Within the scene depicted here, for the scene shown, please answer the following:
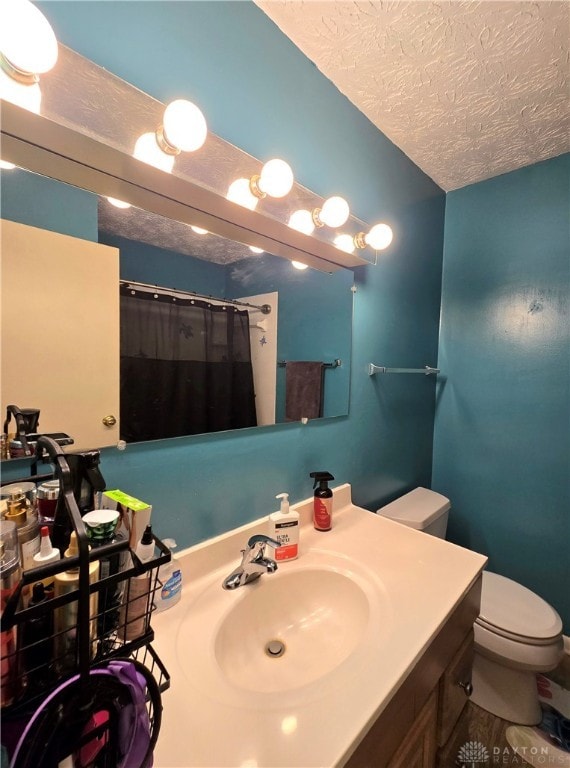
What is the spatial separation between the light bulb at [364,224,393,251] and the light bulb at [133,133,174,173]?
711 mm

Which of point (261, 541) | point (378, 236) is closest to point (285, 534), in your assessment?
point (261, 541)

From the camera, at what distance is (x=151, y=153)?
66 centimetres

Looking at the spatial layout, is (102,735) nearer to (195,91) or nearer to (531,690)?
(195,91)

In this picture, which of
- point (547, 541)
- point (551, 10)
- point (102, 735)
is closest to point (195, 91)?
point (551, 10)

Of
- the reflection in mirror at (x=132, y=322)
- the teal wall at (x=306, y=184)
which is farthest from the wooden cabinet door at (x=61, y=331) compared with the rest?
the teal wall at (x=306, y=184)

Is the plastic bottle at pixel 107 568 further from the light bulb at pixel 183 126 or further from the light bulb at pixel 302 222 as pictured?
the light bulb at pixel 302 222

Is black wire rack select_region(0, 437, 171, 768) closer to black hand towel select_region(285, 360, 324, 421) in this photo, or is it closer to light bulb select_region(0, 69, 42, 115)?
light bulb select_region(0, 69, 42, 115)

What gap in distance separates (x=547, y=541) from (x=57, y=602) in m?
1.95

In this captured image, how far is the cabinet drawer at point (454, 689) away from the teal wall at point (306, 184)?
55 cm

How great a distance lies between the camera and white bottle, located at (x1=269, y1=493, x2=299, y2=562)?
897mm

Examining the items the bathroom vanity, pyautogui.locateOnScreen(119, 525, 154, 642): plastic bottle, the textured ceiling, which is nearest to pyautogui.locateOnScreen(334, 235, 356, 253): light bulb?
the textured ceiling

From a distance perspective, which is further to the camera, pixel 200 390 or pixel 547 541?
pixel 547 541

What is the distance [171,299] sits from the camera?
2.56 ft

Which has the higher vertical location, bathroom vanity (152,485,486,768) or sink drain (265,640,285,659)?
bathroom vanity (152,485,486,768)
